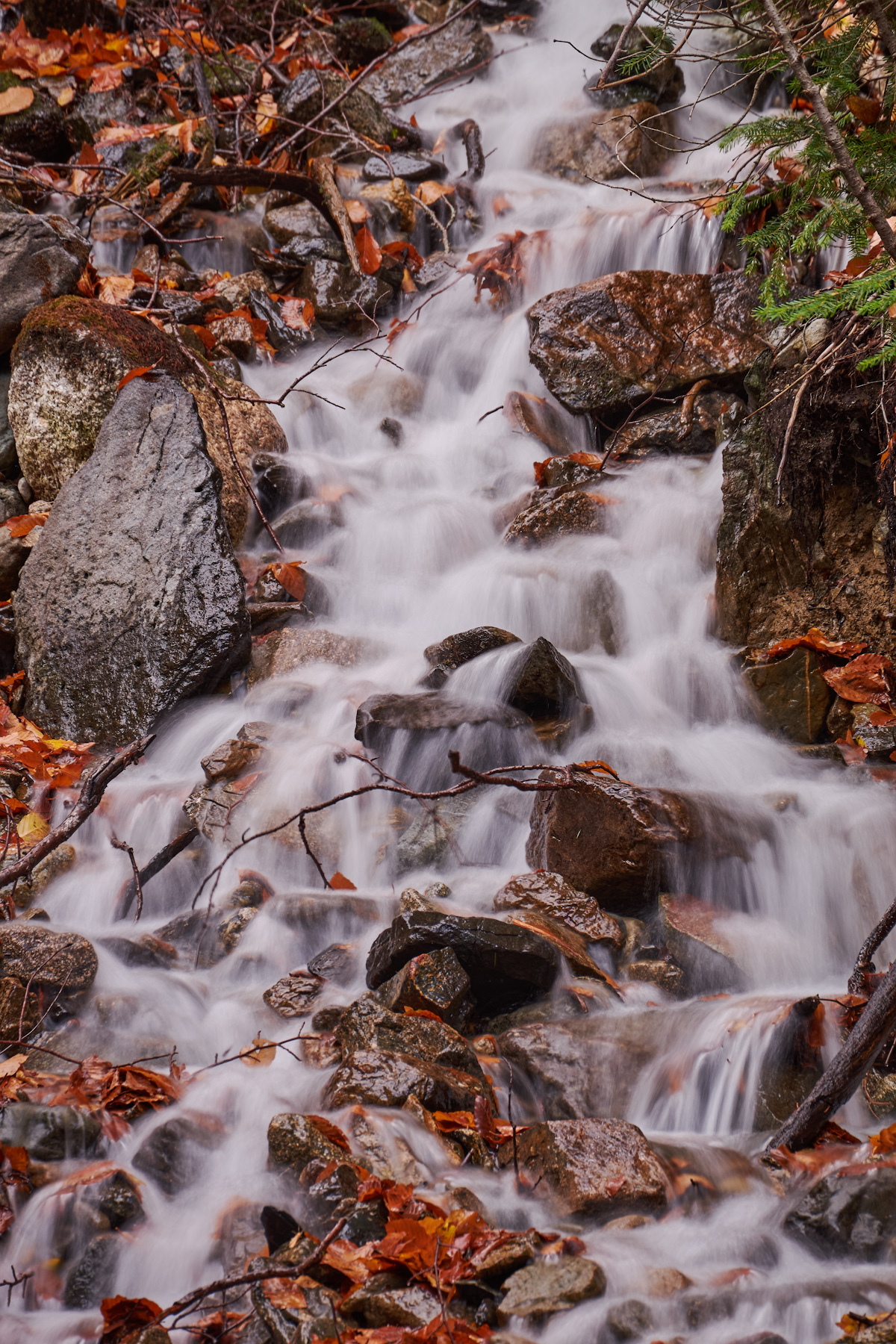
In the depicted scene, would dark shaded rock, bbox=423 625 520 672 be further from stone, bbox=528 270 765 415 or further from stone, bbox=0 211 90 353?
stone, bbox=0 211 90 353

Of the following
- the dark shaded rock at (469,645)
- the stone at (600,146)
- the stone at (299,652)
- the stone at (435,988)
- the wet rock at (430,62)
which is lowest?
the stone at (435,988)

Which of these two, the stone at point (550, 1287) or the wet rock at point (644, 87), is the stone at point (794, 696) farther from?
the wet rock at point (644, 87)

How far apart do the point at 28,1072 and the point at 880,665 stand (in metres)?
4.24

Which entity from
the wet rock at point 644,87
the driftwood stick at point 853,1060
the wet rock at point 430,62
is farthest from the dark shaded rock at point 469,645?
the wet rock at point 430,62

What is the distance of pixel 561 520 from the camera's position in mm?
6520

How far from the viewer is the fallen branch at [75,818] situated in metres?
2.89

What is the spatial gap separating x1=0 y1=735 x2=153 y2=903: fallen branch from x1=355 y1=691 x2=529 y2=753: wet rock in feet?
6.02

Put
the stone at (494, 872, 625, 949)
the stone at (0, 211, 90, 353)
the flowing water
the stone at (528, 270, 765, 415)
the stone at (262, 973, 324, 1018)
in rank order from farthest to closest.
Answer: the stone at (528, 270, 765, 415)
the stone at (0, 211, 90, 353)
the stone at (494, 872, 625, 949)
the stone at (262, 973, 324, 1018)
the flowing water

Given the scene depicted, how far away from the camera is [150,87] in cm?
1022

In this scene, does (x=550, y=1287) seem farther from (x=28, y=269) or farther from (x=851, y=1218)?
(x=28, y=269)

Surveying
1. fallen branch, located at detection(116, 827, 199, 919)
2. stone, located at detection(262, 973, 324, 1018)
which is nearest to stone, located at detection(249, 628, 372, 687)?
fallen branch, located at detection(116, 827, 199, 919)

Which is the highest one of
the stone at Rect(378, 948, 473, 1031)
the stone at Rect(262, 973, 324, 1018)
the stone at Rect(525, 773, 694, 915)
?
the stone at Rect(525, 773, 694, 915)

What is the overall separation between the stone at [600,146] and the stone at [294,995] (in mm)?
9350

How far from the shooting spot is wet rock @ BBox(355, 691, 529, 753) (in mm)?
4887
